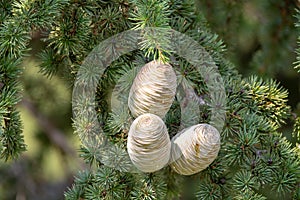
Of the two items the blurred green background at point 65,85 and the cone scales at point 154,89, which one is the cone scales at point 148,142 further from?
the blurred green background at point 65,85

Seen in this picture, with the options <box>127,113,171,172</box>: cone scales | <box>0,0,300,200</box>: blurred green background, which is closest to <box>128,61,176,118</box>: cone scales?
<box>127,113,171,172</box>: cone scales

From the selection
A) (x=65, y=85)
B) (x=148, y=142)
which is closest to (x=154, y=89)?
(x=148, y=142)

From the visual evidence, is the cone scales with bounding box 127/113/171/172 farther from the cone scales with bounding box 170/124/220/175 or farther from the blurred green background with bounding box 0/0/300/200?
the blurred green background with bounding box 0/0/300/200

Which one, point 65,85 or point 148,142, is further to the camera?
point 65,85

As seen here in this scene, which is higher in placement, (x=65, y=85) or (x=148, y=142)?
(x=148, y=142)

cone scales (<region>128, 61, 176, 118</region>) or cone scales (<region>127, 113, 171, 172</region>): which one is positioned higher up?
cone scales (<region>128, 61, 176, 118</region>)

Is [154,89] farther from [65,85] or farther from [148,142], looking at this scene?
[65,85]
